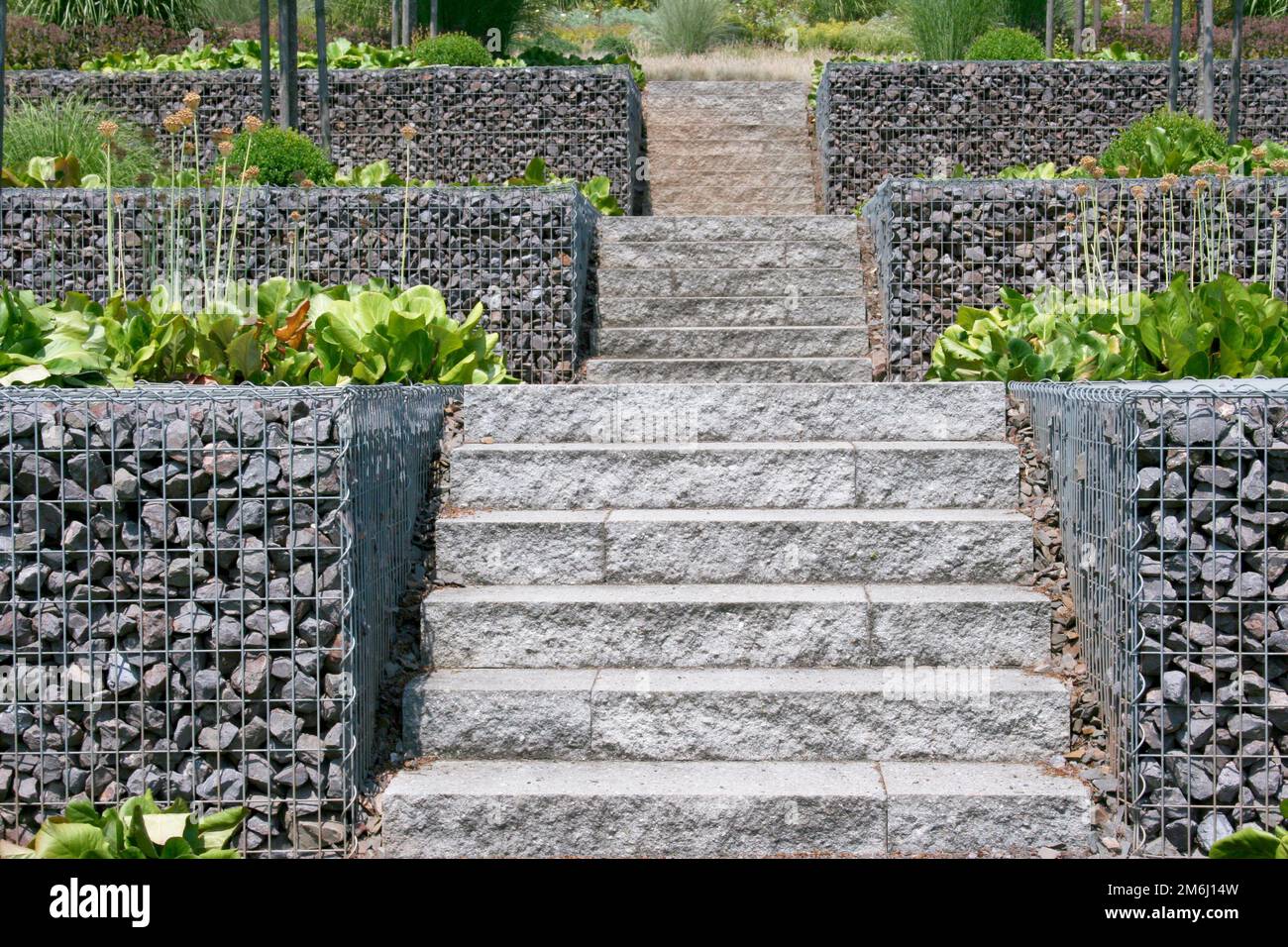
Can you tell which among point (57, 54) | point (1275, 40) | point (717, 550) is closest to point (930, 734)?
point (717, 550)

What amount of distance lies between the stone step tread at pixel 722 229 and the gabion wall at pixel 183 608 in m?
4.33

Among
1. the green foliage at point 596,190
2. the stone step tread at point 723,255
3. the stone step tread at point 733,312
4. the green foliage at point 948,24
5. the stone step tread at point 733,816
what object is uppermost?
the green foliage at point 948,24

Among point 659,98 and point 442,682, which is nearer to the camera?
point 442,682

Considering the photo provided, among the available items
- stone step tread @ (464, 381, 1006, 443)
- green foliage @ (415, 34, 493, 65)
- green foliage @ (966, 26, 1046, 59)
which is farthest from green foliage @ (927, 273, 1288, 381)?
green foliage @ (415, 34, 493, 65)

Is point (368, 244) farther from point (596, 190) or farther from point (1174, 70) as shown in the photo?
point (1174, 70)

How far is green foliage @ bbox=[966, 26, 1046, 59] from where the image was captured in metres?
10.9

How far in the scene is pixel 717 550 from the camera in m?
3.77

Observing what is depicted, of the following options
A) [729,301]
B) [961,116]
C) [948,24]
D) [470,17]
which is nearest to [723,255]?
[729,301]

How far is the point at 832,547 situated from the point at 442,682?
1227 millimetres

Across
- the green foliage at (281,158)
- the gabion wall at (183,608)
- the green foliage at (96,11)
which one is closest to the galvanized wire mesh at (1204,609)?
the gabion wall at (183,608)

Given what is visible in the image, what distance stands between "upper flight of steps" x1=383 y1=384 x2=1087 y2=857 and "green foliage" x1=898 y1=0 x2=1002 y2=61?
939 centimetres

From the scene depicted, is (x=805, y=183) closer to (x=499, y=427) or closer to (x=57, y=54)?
(x=499, y=427)

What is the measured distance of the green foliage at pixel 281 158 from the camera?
7094mm

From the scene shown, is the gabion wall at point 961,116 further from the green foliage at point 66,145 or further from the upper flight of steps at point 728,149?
the green foliage at point 66,145
